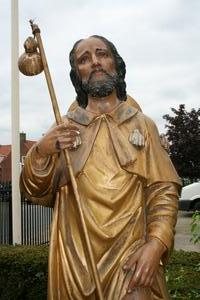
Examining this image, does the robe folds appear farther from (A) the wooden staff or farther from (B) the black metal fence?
(B) the black metal fence

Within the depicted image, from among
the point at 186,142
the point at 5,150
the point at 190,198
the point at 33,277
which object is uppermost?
the point at 5,150

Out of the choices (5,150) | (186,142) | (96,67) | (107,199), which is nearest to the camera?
(107,199)

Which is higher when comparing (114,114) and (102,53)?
(102,53)

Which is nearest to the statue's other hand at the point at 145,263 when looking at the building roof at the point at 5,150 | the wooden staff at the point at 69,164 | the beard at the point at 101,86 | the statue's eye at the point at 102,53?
the wooden staff at the point at 69,164

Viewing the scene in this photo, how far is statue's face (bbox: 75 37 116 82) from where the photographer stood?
2.65 meters

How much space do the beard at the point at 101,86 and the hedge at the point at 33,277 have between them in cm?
390

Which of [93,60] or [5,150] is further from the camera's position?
[5,150]

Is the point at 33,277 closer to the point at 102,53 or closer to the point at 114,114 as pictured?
the point at 114,114

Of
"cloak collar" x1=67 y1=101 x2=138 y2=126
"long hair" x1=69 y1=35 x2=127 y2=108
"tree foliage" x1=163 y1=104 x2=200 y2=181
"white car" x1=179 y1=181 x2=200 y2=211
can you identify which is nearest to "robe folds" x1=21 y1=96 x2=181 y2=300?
"cloak collar" x1=67 y1=101 x2=138 y2=126

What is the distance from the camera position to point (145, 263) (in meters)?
2.33

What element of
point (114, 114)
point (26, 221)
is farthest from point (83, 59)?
point (26, 221)

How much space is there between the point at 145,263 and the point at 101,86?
0.92 metres

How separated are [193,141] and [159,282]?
888 inches

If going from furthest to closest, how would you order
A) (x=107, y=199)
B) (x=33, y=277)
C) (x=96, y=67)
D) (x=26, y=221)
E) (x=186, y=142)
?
(x=186, y=142)
(x=26, y=221)
(x=33, y=277)
(x=96, y=67)
(x=107, y=199)
